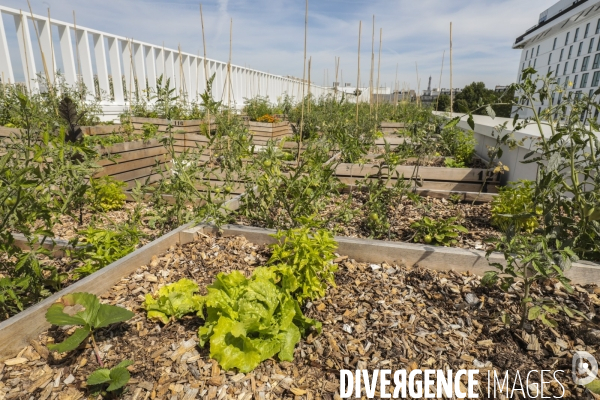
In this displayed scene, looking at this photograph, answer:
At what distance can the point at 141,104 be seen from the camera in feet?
24.5

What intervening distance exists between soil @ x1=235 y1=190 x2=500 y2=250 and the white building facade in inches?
1423

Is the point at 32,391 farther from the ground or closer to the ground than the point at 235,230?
closer to the ground

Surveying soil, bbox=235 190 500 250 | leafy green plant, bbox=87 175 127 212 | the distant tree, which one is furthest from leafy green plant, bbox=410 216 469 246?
the distant tree

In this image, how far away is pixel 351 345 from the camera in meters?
1.59

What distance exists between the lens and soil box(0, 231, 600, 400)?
1358 millimetres

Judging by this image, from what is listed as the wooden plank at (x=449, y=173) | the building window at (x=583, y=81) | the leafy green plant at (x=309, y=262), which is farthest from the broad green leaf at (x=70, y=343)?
the building window at (x=583, y=81)

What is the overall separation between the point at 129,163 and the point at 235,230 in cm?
278

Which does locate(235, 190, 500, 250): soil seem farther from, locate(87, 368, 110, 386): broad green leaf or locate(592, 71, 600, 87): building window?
locate(592, 71, 600, 87): building window

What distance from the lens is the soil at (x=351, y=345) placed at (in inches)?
53.5

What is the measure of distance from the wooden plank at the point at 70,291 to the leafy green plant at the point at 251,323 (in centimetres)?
67

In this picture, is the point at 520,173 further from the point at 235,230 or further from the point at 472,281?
the point at 235,230

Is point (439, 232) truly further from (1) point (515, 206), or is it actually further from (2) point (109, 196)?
(2) point (109, 196)

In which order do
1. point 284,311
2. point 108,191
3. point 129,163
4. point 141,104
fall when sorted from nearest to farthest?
point 284,311
point 108,191
point 129,163
point 141,104

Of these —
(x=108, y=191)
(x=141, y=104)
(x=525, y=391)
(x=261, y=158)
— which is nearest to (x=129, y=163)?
(x=108, y=191)
